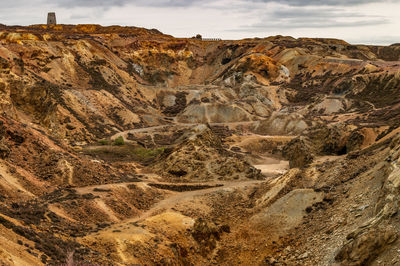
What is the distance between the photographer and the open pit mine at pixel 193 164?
22852mm

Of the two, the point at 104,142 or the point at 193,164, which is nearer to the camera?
the point at 193,164

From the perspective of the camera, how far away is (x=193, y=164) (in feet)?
151

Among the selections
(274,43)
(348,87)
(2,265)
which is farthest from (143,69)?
(2,265)

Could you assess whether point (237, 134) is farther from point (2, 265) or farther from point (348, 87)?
point (2, 265)

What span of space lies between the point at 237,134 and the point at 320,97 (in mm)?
26932

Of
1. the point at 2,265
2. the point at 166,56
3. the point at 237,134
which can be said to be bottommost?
the point at 237,134

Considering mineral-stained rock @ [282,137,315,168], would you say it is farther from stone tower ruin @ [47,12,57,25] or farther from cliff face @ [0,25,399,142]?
stone tower ruin @ [47,12,57,25]

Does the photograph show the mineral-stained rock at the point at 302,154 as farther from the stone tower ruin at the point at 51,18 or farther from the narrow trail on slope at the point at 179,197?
the stone tower ruin at the point at 51,18

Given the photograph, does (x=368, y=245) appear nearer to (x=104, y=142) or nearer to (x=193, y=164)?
(x=193, y=164)

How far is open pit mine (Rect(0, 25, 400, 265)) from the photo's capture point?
2285cm

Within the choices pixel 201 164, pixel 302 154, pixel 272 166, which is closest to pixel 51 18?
pixel 272 166

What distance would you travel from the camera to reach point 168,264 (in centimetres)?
2366

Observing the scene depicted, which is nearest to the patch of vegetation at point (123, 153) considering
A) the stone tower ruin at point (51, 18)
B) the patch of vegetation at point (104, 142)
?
the patch of vegetation at point (104, 142)

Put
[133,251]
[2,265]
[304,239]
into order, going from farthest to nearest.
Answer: [304,239] → [133,251] → [2,265]
